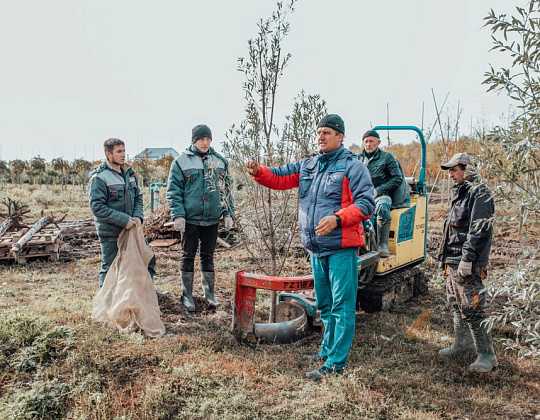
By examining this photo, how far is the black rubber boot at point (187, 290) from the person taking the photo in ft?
17.8

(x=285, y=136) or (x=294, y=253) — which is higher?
(x=285, y=136)

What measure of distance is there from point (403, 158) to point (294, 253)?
34.9m

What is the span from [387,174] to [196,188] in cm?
233

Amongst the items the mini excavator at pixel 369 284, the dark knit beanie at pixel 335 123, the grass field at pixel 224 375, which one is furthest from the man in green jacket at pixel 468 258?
the dark knit beanie at pixel 335 123

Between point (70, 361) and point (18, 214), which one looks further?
point (18, 214)

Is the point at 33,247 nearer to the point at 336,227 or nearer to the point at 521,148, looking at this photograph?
the point at 336,227

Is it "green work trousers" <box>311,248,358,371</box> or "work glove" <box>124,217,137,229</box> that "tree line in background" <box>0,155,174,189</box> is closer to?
"work glove" <box>124,217,137,229</box>

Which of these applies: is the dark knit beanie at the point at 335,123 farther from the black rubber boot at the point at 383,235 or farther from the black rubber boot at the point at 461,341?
the black rubber boot at the point at 383,235

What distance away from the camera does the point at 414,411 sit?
320 centimetres

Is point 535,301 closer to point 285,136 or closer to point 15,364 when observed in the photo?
point 285,136

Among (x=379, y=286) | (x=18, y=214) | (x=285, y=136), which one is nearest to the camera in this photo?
(x=285, y=136)

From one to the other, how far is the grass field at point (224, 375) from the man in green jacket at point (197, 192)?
935 mm

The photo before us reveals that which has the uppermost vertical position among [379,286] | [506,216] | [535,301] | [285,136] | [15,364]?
[285,136]

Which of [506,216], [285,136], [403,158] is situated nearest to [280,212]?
[285,136]
